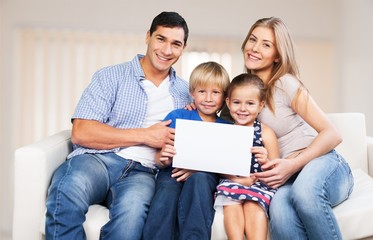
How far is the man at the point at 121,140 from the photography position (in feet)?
5.39

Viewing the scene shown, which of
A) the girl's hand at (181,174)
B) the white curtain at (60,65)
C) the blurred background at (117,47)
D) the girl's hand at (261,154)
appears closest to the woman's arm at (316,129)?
the girl's hand at (261,154)

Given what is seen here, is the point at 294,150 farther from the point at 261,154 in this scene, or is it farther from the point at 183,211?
the point at 183,211

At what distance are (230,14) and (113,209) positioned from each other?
294 centimetres

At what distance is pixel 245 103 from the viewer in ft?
6.21

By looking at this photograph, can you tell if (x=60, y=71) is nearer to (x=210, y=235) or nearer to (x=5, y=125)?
(x=5, y=125)

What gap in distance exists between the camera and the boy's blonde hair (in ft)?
6.44

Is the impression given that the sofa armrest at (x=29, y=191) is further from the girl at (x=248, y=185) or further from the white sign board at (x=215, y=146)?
the girl at (x=248, y=185)

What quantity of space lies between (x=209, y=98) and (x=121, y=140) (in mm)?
421

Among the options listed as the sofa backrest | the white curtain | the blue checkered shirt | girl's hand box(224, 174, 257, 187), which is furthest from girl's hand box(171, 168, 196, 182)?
the white curtain

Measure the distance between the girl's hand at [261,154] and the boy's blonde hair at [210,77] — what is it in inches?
13.3

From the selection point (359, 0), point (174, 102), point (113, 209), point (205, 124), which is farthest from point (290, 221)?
point (359, 0)

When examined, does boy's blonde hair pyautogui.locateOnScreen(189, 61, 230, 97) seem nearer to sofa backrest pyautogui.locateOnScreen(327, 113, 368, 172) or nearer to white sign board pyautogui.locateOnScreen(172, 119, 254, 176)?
white sign board pyautogui.locateOnScreen(172, 119, 254, 176)

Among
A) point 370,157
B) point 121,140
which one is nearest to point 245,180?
point 121,140

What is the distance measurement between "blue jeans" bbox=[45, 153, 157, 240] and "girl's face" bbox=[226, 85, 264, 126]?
47cm
